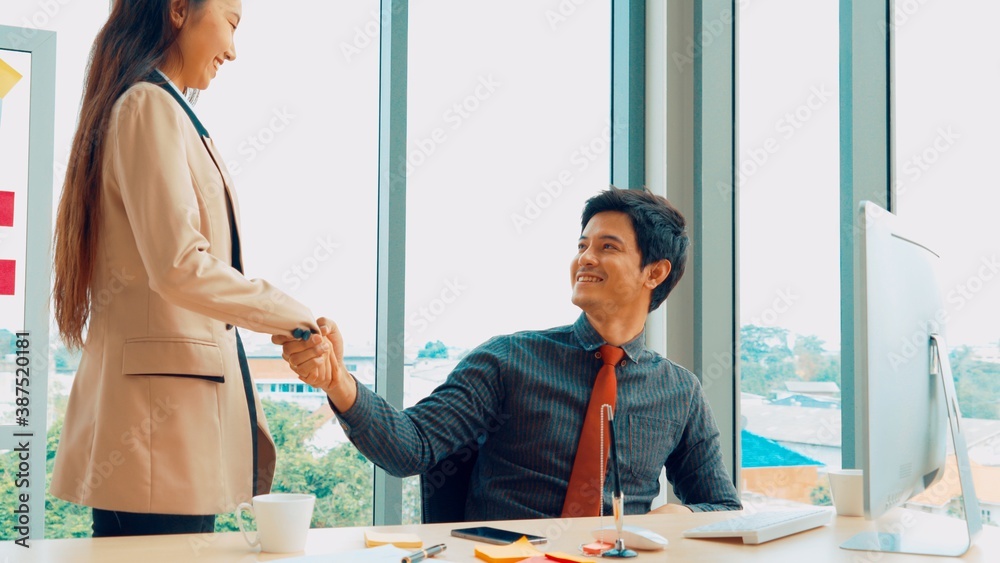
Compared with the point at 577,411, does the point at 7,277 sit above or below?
above

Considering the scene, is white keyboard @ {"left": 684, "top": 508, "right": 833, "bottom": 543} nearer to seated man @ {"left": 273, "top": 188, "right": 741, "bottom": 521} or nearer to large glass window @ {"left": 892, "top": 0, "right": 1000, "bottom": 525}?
seated man @ {"left": 273, "top": 188, "right": 741, "bottom": 521}

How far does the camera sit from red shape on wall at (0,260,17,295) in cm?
225

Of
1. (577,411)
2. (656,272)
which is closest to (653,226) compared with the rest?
(656,272)

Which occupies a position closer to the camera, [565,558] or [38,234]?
[565,558]

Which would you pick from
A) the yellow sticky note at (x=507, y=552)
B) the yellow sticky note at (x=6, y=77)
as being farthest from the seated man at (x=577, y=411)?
the yellow sticky note at (x=6, y=77)

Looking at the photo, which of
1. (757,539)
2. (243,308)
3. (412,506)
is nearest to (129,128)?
(243,308)

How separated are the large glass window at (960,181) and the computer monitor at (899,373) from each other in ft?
1.82

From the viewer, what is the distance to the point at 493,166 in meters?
2.80

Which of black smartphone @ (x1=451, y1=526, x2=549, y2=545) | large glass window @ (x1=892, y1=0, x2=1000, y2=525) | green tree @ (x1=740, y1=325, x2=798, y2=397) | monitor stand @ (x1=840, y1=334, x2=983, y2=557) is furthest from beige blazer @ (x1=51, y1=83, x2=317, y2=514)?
green tree @ (x1=740, y1=325, x2=798, y2=397)

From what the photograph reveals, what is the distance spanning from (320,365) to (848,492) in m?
0.98

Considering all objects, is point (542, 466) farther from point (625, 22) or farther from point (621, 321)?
point (625, 22)

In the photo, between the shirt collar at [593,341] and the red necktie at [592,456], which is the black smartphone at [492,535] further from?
the shirt collar at [593,341]

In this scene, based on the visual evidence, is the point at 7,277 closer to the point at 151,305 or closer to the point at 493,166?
the point at 151,305

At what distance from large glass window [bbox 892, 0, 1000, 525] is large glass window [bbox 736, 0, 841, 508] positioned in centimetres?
24
